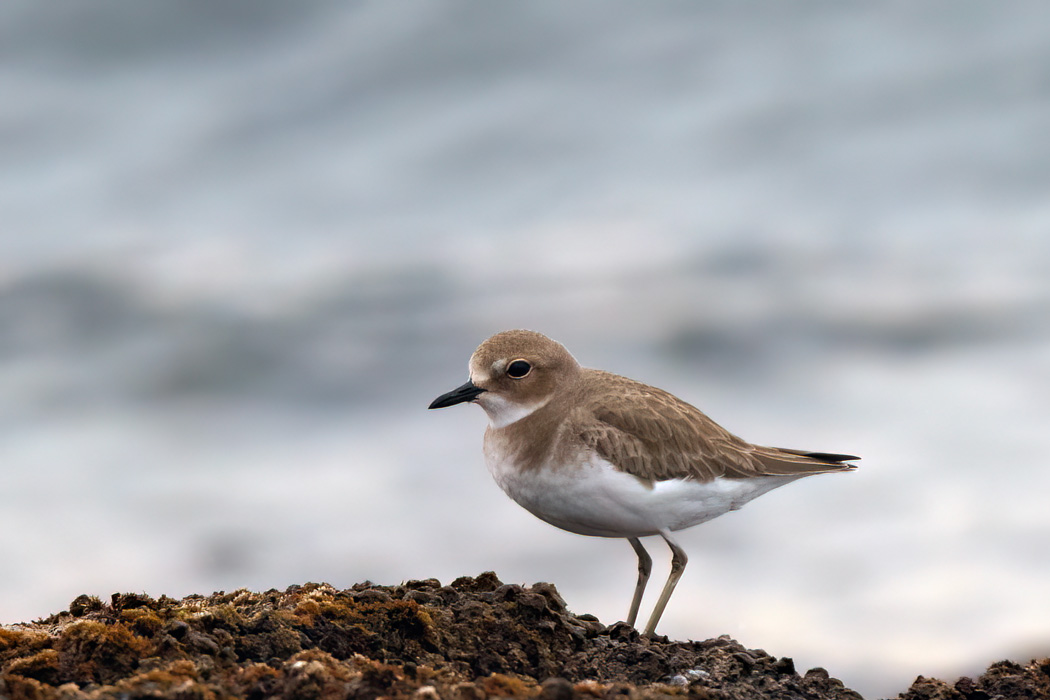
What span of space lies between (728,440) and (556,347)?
5.91 ft

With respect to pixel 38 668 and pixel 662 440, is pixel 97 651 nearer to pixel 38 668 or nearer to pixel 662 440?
pixel 38 668

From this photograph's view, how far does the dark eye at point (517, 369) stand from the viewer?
28.1 feet

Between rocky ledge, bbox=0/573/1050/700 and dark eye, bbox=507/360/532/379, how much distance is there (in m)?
1.96

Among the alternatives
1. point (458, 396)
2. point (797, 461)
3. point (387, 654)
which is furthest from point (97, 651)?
point (797, 461)

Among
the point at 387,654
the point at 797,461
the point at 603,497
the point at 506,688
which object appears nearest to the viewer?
the point at 506,688

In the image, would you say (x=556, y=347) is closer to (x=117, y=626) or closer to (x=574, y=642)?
(x=574, y=642)

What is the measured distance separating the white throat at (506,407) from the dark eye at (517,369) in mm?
227

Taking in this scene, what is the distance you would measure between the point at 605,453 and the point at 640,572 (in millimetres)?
1256

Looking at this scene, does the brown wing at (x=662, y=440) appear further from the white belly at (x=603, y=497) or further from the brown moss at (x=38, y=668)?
the brown moss at (x=38, y=668)

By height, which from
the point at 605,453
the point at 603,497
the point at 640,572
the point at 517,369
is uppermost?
the point at 517,369

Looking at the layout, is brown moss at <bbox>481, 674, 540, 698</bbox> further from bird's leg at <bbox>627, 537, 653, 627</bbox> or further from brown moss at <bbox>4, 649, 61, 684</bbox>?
bird's leg at <bbox>627, 537, 653, 627</bbox>

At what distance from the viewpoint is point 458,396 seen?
28.1ft

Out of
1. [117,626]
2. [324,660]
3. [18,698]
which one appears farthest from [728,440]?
[18,698]

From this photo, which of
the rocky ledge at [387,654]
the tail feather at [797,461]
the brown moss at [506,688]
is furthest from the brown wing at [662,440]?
the brown moss at [506,688]
